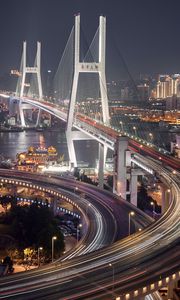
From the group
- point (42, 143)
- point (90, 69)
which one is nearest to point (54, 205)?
point (90, 69)

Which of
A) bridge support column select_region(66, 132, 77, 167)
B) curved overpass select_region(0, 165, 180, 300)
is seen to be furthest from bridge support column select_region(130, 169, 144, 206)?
bridge support column select_region(66, 132, 77, 167)

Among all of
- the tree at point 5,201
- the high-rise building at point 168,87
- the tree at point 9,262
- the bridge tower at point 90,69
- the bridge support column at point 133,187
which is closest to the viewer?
the tree at point 9,262

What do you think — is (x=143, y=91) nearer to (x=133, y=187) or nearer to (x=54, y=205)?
(x=54, y=205)

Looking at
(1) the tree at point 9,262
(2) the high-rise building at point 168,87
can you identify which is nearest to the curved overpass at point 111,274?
(1) the tree at point 9,262

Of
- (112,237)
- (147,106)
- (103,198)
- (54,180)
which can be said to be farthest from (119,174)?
(147,106)

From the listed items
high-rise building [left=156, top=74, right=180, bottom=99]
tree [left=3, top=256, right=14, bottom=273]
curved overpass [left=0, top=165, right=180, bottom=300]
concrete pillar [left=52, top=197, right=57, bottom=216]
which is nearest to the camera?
curved overpass [left=0, top=165, right=180, bottom=300]

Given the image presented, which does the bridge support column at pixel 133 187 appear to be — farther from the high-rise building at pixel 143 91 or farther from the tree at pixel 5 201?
the high-rise building at pixel 143 91

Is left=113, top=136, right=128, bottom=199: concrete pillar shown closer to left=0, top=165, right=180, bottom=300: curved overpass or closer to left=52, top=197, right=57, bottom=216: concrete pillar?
left=52, top=197, right=57, bottom=216: concrete pillar

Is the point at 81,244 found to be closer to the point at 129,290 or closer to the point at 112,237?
the point at 112,237
